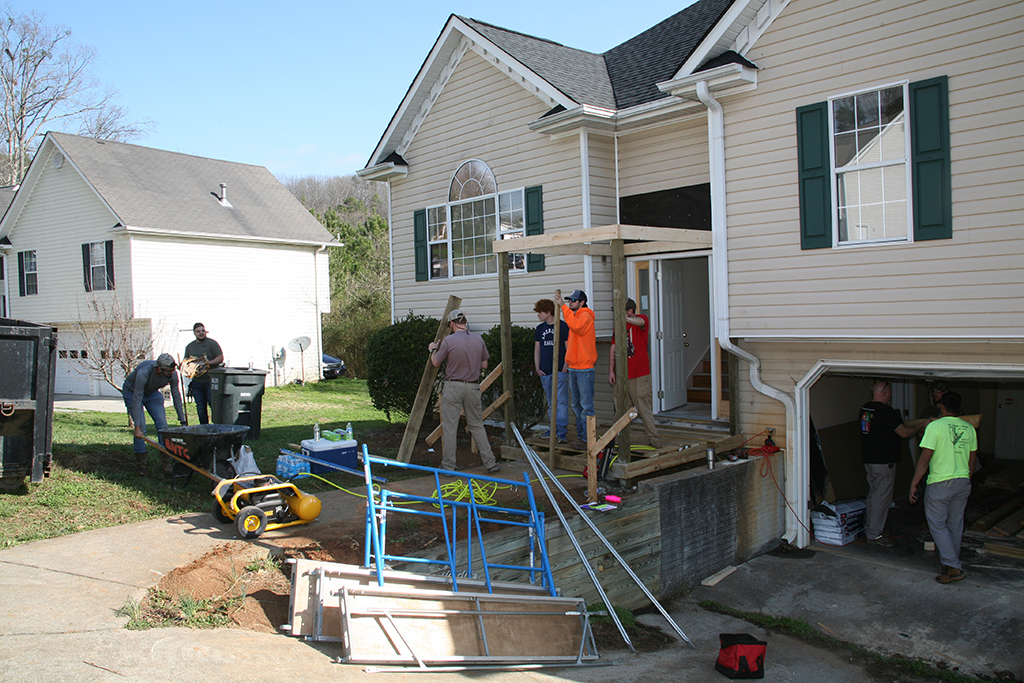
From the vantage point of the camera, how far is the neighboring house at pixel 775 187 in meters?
7.58

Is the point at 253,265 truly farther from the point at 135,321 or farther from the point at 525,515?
the point at 525,515

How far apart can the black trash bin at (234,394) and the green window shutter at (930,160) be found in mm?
8893

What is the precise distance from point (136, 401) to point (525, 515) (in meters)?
A: 4.90

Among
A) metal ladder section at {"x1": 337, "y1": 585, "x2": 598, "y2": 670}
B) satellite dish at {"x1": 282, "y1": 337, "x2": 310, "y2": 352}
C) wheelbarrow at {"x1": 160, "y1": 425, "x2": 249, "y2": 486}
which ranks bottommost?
metal ladder section at {"x1": 337, "y1": 585, "x2": 598, "y2": 670}

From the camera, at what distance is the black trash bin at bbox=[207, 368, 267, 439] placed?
10.8 meters

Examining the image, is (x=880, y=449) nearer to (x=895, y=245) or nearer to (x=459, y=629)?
(x=895, y=245)

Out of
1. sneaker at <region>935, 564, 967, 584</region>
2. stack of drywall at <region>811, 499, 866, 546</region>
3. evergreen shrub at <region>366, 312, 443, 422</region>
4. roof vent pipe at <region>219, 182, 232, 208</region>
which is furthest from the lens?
roof vent pipe at <region>219, 182, 232, 208</region>

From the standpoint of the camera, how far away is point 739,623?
773cm

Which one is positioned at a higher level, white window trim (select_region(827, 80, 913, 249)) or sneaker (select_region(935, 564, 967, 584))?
white window trim (select_region(827, 80, 913, 249))

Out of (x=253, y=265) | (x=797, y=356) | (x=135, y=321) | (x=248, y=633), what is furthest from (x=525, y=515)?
(x=253, y=265)

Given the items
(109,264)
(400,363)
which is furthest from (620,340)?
(109,264)

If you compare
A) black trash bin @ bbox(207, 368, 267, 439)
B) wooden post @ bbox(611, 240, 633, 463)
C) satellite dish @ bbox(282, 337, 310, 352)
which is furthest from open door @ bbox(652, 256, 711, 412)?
satellite dish @ bbox(282, 337, 310, 352)

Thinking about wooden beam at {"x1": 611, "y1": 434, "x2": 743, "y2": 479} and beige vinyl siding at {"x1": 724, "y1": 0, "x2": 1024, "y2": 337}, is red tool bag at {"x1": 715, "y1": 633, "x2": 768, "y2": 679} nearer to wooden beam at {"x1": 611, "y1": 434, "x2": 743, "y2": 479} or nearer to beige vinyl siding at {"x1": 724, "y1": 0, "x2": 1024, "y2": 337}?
wooden beam at {"x1": 611, "y1": 434, "x2": 743, "y2": 479}

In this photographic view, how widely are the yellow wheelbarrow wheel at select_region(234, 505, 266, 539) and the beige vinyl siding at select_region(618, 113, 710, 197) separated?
744 cm
